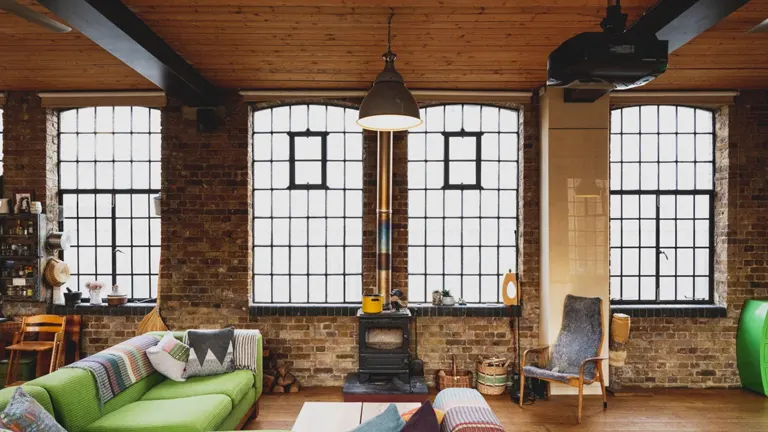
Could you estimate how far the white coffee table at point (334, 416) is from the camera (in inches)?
136

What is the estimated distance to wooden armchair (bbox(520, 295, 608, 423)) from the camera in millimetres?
5016

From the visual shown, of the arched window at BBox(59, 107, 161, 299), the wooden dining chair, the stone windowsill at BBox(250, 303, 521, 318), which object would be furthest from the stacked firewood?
the wooden dining chair

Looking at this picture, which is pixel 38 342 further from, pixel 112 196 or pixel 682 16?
pixel 682 16

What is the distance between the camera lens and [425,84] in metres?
5.70

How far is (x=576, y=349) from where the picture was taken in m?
5.32

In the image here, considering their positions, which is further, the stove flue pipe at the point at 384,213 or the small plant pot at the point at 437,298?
the small plant pot at the point at 437,298

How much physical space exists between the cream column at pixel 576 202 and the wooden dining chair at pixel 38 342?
17.9ft

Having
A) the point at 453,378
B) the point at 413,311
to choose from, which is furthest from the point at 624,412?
the point at 413,311

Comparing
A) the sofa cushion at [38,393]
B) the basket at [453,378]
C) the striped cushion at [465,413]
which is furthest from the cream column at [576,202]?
the sofa cushion at [38,393]

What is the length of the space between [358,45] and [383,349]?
3094 millimetres

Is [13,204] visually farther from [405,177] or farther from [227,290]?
[405,177]

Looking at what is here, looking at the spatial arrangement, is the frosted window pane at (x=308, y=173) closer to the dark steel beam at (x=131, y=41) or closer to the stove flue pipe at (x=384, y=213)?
the stove flue pipe at (x=384, y=213)

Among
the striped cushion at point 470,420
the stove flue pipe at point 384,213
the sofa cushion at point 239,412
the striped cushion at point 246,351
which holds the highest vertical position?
the stove flue pipe at point 384,213

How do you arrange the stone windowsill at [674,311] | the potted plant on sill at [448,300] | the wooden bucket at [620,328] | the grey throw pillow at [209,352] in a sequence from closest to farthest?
the grey throw pillow at [209,352] < the wooden bucket at [620,328] < the stone windowsill at [674,311] < the potted plant on sill at [448,300]
